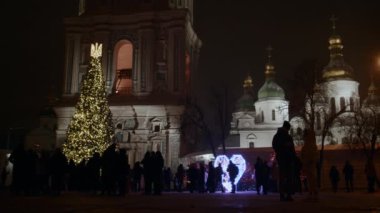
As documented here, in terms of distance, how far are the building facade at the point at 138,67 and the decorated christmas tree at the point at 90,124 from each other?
27.7 feet

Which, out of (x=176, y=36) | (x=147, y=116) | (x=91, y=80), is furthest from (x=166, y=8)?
(x=91, y=80)

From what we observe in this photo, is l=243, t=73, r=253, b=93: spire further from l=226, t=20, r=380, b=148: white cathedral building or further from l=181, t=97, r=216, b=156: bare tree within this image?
l=181, t=97, r=216, b=156: bare tree

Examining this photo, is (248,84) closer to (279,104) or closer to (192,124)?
(279,104)

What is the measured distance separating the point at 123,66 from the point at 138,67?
13.5 feet

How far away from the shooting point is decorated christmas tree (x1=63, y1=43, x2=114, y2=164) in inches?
1172

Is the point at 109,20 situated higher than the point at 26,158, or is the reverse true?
the point at 109,20

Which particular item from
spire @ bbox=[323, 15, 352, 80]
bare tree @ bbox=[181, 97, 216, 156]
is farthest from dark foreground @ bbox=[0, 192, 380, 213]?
spire @ bbox=[323, 15, 352, 80]

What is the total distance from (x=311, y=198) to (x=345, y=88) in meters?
45.3

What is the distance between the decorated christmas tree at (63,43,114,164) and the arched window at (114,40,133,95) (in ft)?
31.7

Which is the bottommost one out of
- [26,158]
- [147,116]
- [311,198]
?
[311,198]

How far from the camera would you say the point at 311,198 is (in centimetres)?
1033

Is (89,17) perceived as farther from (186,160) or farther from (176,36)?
(186,160)

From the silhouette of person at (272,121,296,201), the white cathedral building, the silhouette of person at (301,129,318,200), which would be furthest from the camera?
the white cathedral building

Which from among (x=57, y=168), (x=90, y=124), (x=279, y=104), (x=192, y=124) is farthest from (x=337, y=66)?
(x=57, y=168)
